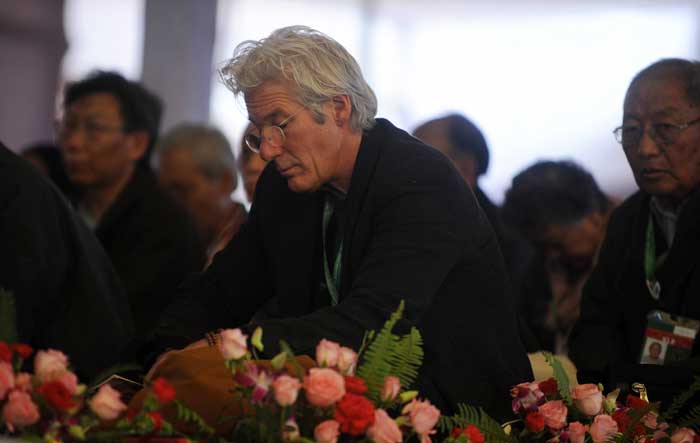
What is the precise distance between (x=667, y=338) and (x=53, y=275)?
187 centimetres

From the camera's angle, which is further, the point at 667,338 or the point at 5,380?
the point at 667,338

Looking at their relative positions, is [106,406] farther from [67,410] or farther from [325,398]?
[325,398]

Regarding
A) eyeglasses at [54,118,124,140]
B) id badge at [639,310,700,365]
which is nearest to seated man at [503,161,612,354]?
id badge at [639,310,700,365]

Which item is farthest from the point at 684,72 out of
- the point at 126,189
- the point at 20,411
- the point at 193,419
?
the point at 126,189

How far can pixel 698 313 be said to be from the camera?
3336 mm

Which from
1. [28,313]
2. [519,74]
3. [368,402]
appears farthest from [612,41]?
[368,402]

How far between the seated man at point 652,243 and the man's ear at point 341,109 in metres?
1.10

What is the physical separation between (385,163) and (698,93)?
1.31 meters

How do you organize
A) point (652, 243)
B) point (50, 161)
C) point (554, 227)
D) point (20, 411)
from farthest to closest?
point (50, 161)
point (554, 227)
point (652, 243)
point (20, 411)

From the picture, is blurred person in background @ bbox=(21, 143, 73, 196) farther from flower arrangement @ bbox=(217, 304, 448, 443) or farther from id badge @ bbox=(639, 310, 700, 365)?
flower arrangement @ bbox=(217, 304, 448, 443)

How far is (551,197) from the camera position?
17.0ft

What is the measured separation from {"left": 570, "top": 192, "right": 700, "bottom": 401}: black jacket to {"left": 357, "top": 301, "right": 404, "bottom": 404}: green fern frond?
125cm

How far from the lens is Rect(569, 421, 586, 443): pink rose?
2.36 metres

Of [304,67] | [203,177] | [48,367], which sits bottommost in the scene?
[203,177]
